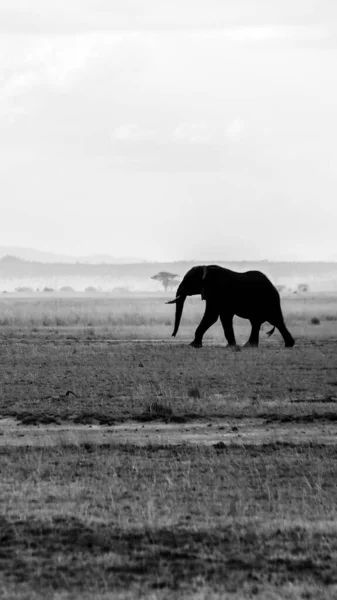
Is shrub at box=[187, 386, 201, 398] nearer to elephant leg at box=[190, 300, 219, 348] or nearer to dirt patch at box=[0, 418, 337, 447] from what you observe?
dirt patch at box=[0, 418, 337, 447]

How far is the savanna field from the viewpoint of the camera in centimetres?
948

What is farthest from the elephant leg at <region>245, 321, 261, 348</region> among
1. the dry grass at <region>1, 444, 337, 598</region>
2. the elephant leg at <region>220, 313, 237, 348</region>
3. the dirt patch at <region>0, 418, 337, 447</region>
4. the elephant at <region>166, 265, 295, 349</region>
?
the dry grass at <region>1, 444, 337, 598</region>

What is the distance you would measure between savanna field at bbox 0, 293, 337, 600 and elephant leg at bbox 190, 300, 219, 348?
8.27 metres

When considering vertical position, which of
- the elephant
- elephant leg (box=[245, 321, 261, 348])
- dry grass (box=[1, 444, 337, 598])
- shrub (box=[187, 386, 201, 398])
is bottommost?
dry grass (box=[1, 444, 337, 598])

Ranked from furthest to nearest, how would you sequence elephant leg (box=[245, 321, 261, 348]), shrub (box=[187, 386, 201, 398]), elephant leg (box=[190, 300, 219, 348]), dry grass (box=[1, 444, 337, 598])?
elephant leg (box=[245, 321, 261, 348]) < elephant leg (box=[190, 300, 219, 348]) < shrub (box=[187, 386, 201, 398]) < dry grass (box=[1, 444, 337, 598])

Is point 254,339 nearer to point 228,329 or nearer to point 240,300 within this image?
point 228,329

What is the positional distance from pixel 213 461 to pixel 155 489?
1.82m

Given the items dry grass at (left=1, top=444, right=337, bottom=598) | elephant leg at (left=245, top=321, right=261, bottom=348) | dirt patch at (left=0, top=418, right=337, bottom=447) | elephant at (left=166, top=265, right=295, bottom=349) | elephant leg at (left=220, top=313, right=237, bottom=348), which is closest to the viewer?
dry grass at (left=1, top=444, right=337, bottom=598)

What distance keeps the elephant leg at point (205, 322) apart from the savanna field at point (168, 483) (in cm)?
827

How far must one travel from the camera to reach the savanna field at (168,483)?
9.48m

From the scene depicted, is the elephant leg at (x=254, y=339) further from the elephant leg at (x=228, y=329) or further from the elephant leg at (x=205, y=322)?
the elephant leg at (x=205, y=322)

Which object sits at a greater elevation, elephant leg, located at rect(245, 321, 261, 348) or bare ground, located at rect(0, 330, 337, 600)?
elephant leg, located at rect(245, 321, 261, 348)

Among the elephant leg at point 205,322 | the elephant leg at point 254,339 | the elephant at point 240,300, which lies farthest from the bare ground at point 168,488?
the elephant at point 240,300

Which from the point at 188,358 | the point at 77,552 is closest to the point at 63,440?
the point at 77,552
